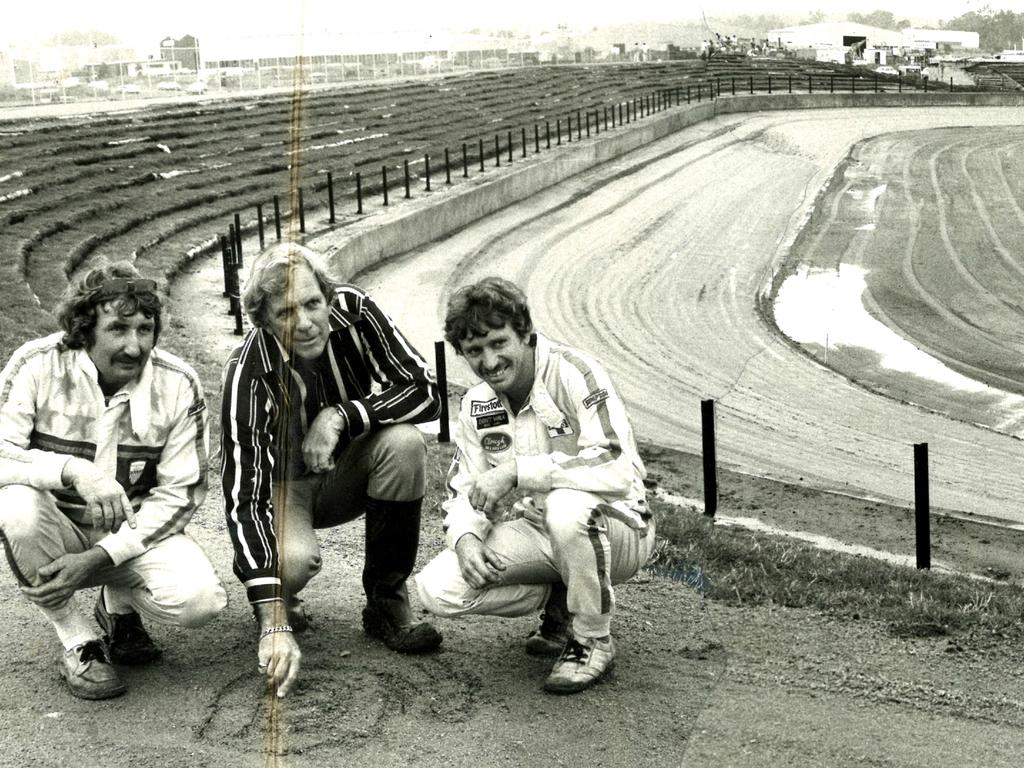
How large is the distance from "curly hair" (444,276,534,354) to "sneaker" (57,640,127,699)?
142 cm

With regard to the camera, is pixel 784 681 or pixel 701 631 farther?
pixel 701 631

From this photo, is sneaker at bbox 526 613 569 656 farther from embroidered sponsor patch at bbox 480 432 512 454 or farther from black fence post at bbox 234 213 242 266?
black fence post at bbox 234 213 242 266

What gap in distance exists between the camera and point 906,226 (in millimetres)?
29188

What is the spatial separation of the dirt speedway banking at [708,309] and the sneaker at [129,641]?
6687mm

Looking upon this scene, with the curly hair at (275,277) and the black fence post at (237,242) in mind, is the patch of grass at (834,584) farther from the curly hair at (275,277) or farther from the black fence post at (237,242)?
the black fence post at (237,242)

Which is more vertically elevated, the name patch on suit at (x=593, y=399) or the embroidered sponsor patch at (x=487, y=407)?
the name patch on suit at (x=593, y=399)

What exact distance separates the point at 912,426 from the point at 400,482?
1024 cm

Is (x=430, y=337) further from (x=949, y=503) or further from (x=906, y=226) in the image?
(x=906, y=226)

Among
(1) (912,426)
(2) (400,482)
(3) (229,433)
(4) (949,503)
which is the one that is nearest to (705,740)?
(2) (400,482)

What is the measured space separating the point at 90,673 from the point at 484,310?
1592 millimetres

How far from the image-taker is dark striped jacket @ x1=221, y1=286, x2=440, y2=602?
14.0ft

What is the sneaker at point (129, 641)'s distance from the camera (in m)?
4.53

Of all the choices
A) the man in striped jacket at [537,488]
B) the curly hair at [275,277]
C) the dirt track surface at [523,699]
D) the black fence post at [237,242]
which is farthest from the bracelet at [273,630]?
the black fence post at [237,242]

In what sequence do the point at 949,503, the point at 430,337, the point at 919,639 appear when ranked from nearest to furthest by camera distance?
the point at 919,639
the point at 949,503
the point at 430,337
